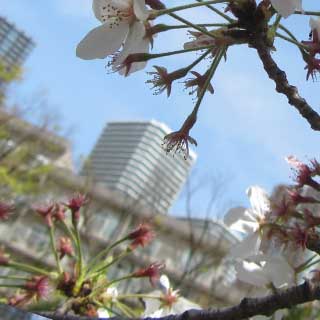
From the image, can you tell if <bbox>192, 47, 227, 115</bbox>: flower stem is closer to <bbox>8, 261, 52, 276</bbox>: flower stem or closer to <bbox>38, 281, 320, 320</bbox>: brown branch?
<bbox>38, 281, 320, 320</bbox>: brown branch

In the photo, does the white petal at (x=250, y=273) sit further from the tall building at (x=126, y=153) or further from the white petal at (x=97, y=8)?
the tall building at (x=126, y=153)

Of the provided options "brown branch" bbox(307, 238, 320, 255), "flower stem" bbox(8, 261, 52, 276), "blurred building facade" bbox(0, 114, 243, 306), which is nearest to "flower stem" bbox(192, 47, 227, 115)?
"brown branch" bbox(307, 238, 320, 255)

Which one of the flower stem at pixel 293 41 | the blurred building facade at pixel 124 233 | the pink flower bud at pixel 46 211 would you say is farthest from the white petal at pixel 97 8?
the blurred building facade at pixel 124 233

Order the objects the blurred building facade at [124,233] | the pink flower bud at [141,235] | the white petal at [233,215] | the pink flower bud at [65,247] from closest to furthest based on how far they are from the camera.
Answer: the white petal at [233,215] < the pink flower bud at [141,235] < the pink flower bud at [65,247] < the blurred building facade at [124,233]

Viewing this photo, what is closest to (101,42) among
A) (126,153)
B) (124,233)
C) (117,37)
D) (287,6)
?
(117,37)

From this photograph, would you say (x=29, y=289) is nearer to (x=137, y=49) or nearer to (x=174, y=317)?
(x=174, y=317)

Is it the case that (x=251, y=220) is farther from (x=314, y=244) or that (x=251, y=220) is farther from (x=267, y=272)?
(x=314, y=244)
